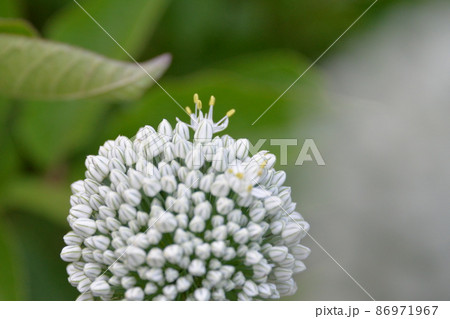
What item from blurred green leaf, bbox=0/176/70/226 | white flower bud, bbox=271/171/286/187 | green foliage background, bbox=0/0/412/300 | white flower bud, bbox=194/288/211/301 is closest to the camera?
white flower bud, bbox=194/288/211/301

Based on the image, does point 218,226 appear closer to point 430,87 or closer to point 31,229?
point 31,229

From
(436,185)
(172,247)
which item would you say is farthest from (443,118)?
(172,247)

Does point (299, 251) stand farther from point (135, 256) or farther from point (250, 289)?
point (135, 256)

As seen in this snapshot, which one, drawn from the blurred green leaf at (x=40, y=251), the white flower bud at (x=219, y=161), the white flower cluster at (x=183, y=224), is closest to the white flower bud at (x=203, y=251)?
the white flower cluster at (x=183, y=224)

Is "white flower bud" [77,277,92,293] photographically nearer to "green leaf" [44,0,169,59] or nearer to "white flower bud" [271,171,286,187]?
"white flower bud" [271,171,286,187]

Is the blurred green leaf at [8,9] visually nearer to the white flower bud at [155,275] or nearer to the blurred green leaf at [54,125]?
the blurred green leaf at [54,125]

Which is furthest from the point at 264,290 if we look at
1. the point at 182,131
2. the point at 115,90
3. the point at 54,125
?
the point at 54,125

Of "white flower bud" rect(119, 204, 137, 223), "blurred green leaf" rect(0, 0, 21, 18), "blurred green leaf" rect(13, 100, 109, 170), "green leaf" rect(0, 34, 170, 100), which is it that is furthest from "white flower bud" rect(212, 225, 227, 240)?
"blurred green leaf" rect(0, 0, 21, 18)
